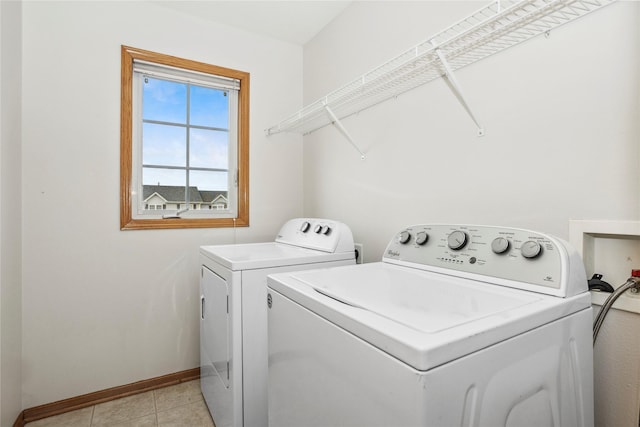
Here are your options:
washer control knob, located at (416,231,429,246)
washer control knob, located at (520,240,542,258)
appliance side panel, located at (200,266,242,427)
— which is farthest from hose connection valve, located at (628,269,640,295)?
appliance side panel, located at (200,266,242,427)

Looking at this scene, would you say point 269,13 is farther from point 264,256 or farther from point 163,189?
point 264,256

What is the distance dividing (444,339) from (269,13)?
236 centimetres

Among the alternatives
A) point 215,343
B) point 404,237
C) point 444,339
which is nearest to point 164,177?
point 215,343

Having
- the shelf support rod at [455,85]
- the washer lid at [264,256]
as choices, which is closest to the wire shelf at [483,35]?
the shelf support rod at [455,85]

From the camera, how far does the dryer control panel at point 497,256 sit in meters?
0.89

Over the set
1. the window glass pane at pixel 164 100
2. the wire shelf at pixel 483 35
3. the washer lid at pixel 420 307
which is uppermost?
the window glass pane at pixel 164 100

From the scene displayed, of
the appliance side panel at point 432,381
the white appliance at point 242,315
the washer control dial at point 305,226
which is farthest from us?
the washer control dial at point 305,226

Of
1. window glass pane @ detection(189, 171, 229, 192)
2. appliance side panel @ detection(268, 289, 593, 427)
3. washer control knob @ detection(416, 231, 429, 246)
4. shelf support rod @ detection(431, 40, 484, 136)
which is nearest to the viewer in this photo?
appliance side panel @ detection(268, 289, 593, 427)

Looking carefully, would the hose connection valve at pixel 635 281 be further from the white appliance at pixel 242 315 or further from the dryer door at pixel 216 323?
the dryer door at pixel 216 323

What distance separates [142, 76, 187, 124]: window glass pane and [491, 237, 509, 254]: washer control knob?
7.08ft

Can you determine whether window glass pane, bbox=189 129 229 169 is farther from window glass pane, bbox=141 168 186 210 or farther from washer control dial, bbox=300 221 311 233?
washer control dial, bbox=300 221 311 233

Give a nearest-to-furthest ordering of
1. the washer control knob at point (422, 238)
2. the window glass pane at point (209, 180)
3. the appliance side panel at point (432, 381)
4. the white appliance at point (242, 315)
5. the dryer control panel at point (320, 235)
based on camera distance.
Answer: the appliance side panel at point (432, 381), the washer control knob at point (422, 238), the white appliance at point (242, 315), the dryer control panel at point (320, 235), the window glass pane at point (209, 180)

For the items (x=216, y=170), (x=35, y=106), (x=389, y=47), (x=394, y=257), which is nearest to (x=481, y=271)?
(x=394, y=257)

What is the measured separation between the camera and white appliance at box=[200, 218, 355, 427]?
4.83 ft
